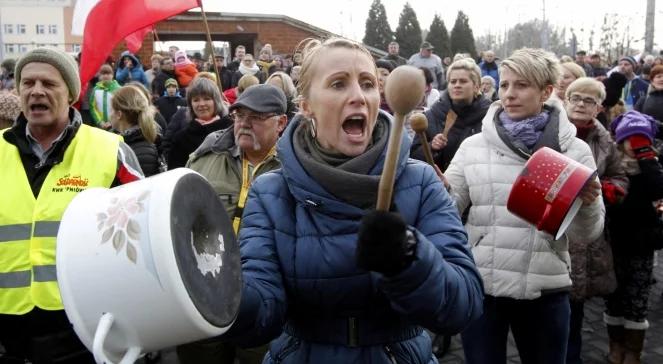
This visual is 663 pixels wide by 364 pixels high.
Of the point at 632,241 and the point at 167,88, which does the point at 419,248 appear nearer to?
the point at 632,241

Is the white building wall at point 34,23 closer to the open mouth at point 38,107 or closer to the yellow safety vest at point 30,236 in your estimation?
Answer: the open mouth at point 38,107

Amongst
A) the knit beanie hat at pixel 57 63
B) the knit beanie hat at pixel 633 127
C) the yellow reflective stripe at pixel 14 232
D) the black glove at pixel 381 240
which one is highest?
the knit beanie hat at pixel 57 63

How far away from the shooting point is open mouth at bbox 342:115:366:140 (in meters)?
1.95

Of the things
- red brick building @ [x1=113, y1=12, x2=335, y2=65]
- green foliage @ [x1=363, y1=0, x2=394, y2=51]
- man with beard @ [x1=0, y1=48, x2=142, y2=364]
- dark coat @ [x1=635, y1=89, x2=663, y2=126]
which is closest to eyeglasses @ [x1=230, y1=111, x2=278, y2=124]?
man with beard @ [x1=0, y1=48, x2=142, y2=364]

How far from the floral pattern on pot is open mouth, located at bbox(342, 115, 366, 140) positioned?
2.29ft

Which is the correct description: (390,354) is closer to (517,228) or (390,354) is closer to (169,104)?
(517,228)

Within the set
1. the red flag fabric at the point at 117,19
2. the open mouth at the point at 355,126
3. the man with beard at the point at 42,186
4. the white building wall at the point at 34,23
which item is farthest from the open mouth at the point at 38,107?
the white building wall at the point at 34,23

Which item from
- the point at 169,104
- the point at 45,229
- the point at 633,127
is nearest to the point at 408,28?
the point at 169,104

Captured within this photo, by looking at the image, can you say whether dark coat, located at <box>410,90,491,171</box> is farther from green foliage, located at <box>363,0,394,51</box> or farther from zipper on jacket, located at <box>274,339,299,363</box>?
green foliage, located at <box>363,0,394,51</box>

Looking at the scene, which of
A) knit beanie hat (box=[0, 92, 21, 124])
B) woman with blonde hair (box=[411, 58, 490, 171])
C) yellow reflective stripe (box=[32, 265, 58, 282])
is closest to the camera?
yellow reflective stripe (box=[32, 265, 58, 282])

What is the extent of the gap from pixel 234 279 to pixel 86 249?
1.14 ft

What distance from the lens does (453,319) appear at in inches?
Result: 66.5

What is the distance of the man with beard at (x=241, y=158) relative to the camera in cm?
366

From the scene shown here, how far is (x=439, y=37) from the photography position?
40.2m
